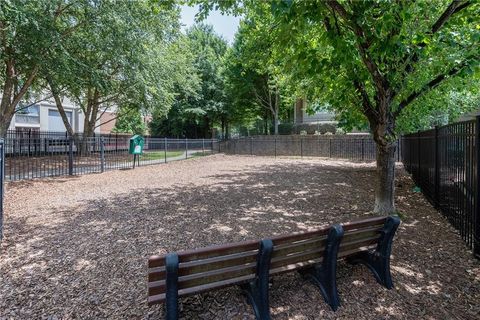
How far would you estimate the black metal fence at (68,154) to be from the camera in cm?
1076

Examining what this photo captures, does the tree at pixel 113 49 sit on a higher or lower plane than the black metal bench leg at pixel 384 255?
higher

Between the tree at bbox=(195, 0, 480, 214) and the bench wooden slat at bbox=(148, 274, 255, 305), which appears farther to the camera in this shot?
the tree at bbox=(195, 0, 480, 214)

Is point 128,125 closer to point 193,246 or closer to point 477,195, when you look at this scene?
point 193,246

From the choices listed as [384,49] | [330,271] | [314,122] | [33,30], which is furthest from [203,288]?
[314,122]

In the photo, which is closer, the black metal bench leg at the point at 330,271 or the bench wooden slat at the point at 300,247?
the bench wooden slat at the point at 300,247

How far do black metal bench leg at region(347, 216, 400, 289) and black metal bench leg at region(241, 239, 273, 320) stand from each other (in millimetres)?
1475

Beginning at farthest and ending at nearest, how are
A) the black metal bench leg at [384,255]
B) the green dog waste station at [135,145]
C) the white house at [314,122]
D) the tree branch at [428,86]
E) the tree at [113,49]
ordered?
the white house at [314,122]
the green dog waste station at [135,145]
the tree at [113,49]
the tree branch at [428,86]
the black metal bench leg at [384,255]

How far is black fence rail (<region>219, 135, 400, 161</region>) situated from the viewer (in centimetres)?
1878

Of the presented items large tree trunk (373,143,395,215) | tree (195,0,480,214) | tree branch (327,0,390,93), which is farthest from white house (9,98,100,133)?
large tree trunk (373,143,395,215)

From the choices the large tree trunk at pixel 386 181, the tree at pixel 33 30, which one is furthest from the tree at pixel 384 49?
the tree at pixel 33 30

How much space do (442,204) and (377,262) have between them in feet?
11.5

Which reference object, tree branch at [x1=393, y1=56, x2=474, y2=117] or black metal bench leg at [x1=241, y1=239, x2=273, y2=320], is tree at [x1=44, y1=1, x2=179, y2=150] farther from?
black metal bench leg at [x1=241, y1=239, x2=273, y2=320]

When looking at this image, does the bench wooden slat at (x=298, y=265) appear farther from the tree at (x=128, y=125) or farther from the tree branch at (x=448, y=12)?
the tree at (x=128, y=125)

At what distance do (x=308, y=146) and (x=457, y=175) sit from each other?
54.8 feet
